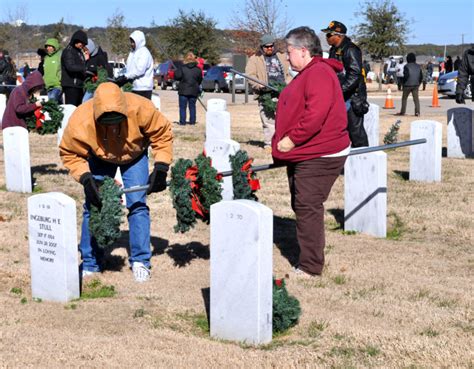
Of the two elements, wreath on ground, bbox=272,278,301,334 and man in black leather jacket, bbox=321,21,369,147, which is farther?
man in black leather jacket, bbox=321,21,369,147

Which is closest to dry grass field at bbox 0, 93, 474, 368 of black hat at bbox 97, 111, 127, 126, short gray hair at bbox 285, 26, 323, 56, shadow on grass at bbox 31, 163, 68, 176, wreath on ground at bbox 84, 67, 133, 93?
black hat at bbox 97, 111, 127, 126

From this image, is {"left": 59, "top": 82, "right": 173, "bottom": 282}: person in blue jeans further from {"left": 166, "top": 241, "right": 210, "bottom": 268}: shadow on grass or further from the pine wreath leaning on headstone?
{"left": 166, "top": 241, "right": 210, "bottom": 268}: shadow on grass

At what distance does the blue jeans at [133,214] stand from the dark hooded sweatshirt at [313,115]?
3.85 ft

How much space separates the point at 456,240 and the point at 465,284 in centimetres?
193

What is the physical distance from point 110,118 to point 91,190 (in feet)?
2.00

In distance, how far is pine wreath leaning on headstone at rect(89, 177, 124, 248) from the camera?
6.77 m

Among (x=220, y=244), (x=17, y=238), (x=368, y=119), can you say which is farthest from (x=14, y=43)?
(x=220, y=244)

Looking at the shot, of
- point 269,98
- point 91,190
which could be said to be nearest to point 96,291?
point 91,190

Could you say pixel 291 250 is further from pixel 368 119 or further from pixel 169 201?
pixel 368 119

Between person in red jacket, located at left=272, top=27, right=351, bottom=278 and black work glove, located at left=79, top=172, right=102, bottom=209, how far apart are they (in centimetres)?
154

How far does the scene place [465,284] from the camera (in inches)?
285

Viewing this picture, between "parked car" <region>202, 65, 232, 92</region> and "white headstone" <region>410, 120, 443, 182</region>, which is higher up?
"parked car" <region>202, 65, 232, 92</region>

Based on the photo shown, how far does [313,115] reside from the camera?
22.8 ft

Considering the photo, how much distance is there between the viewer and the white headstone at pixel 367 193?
9.11 meters
